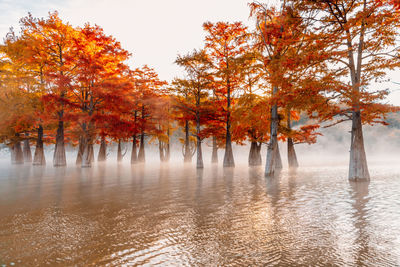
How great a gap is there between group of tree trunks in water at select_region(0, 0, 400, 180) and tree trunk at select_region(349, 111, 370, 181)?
0.19ft

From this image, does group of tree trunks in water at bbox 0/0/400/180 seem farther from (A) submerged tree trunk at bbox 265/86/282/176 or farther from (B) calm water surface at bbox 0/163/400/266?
(B) calm water surface at bbox 0/163/400/266

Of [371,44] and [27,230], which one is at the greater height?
[371,44]

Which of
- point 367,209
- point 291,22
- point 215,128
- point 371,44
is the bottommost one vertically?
point 367,209

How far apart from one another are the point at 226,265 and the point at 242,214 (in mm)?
3849

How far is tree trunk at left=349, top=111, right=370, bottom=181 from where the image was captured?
1716cm

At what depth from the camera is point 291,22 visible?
18953 mm

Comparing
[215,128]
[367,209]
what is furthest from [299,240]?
[215,128]

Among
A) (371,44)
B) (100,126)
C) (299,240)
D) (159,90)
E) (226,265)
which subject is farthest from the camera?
(159,90)

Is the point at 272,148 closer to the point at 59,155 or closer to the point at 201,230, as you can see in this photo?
the point at 201,230

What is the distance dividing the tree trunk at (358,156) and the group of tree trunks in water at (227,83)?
0.06m

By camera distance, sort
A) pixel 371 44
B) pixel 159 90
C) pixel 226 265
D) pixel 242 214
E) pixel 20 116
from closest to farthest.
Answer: pixel 226 265
pixel 242 214
pixel 371 44
pixel 20 116
pixel 159 90

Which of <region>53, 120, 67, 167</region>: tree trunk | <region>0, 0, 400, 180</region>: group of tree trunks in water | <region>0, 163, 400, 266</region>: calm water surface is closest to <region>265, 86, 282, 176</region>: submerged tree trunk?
<region>0, 0, 400, 180</region>: group of tree trunks in water

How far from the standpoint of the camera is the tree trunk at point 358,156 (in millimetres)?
17156

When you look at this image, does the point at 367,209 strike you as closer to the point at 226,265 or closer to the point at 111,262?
the point at 226,265
